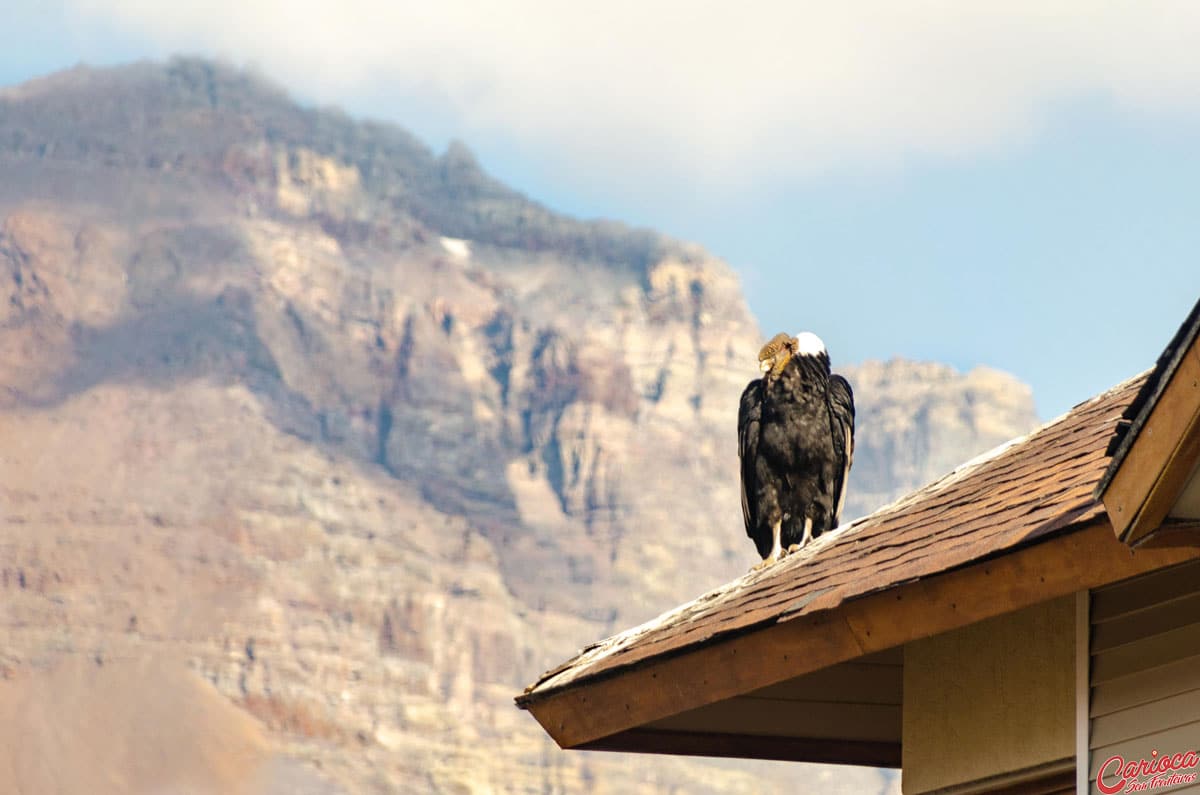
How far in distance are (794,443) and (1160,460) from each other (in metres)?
8.68

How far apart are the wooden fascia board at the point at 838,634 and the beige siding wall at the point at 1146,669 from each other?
0.75ft

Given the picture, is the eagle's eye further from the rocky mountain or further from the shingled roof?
the rocky mountain

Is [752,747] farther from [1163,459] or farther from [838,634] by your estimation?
[1163,459]

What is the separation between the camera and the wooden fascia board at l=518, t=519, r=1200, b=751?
456 cm

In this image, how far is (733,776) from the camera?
15562 centimetres

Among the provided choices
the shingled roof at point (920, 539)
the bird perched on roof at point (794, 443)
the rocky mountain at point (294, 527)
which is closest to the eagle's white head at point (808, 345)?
the bird perched on roof at point (794, 443)

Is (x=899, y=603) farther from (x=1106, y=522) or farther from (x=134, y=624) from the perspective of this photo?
(x=134, y=624)

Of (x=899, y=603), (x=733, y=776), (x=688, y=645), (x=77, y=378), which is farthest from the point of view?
(x=77, y=378)

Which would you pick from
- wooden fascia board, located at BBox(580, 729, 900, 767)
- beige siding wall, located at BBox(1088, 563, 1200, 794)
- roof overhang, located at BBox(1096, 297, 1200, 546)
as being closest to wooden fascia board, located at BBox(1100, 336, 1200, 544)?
roof overhang, located at BBox(1096, 297, 1200, 546)

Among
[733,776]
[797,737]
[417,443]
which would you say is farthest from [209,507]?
[797,737]

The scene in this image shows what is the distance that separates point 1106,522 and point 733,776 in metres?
154

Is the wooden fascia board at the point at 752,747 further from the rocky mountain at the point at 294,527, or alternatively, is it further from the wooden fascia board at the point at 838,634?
the rocky mountain at the point at 294,527

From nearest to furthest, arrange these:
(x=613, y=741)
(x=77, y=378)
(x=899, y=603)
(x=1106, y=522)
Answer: (x=1106, y=522) < (x=899, y=603) < (x=613, y=741) < (x=77, y=378)

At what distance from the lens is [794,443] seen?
12.6 m
